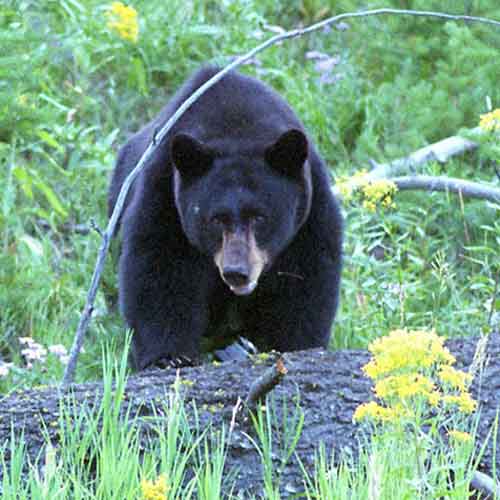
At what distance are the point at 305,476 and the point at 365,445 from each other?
7.8 inches

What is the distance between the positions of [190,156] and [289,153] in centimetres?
39

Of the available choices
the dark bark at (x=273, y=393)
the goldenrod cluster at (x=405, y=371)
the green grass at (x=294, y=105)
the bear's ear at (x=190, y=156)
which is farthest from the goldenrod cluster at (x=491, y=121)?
the goldenrod cluster at (x=405, y=371)

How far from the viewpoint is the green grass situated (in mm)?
5785

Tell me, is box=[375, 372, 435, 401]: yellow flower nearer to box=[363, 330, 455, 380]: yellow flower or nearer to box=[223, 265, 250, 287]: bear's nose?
box=[363, 330, 455, 380]: yellow flower

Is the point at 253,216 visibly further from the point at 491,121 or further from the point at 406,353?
the point at 406,353

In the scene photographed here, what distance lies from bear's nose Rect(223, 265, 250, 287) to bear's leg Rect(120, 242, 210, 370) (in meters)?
0.41

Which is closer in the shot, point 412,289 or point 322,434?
point 322,434

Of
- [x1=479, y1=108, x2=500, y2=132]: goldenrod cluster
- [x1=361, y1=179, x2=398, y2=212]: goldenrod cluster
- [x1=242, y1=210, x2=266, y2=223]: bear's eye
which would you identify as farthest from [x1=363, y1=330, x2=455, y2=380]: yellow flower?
[x1=361, y1=179, x2=398, y2=212]: goldenrod cluster

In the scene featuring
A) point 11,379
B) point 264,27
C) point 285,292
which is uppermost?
point 264,27

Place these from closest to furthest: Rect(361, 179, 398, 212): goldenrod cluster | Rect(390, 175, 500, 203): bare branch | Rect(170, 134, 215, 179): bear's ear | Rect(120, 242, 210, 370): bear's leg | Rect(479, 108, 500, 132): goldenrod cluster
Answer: Rect(479, 108, 500, 132): goldenrod cluster, Rect(170, 134, 215, 179): bear's ear, Rect(120, 242, 210, 370): bear's leg, Rect(361, 179, 398, 212): goldenrod cluster, Rect(390, 175, 500, 203): bare branch

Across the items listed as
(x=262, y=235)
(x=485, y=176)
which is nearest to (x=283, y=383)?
(x=262, y=235)

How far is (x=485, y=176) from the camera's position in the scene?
7406 mm

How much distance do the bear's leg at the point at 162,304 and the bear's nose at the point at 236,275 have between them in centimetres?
41

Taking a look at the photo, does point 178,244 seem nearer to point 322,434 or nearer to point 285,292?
point 285,292
